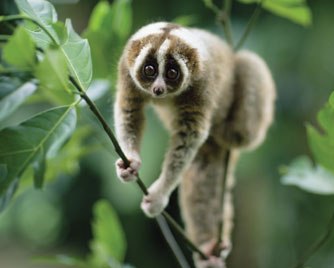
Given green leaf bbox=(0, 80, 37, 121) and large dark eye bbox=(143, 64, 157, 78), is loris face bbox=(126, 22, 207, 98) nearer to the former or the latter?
large dark eye bbox=(143, 64, 157, 78)

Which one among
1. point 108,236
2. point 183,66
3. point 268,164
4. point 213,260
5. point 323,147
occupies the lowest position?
point 268,164

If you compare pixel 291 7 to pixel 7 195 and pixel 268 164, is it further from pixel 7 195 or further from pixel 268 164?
pixel 268 164

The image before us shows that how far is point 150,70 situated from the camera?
A: 1917mm

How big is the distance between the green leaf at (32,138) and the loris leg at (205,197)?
1225mm

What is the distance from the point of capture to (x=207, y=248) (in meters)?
2.53

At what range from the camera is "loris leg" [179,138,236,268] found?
2.68 metres

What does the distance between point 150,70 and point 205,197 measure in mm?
993

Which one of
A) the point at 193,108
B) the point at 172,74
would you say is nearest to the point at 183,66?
the point at 172,74

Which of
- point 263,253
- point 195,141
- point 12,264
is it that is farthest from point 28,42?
point 12,264

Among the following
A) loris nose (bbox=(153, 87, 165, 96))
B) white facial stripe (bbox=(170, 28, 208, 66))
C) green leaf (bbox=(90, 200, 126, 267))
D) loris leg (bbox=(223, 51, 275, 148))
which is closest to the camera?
loris nose (bbox=(153, 87, 165, 96))

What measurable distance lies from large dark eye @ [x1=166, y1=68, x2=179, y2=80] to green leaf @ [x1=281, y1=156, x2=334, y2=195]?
2.09 feet

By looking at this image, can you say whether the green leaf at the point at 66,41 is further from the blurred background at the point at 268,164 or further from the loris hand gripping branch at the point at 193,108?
the blurred background at the point at 268,164

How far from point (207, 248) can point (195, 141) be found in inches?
24.0

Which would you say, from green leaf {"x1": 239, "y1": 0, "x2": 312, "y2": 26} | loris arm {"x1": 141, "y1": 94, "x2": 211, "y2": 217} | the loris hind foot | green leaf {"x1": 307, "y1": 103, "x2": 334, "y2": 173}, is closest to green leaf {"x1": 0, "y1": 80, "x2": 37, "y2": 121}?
loris arm {"x1": 141, "y1": 94, "x2": 211, "y2": 217}
